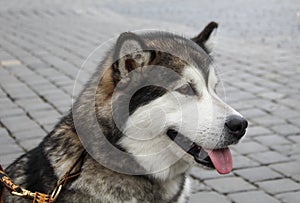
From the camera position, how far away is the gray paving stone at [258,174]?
5.00 metres

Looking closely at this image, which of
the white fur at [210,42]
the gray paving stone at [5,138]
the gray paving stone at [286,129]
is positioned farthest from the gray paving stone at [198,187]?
the gray paving stone at [5,138]

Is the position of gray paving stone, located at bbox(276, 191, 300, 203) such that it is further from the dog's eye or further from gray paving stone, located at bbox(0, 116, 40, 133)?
gray paving stone, located at bbox(0, 116, 40, 133)

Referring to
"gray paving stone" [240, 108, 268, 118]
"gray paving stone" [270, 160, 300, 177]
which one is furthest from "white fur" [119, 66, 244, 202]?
"gray paving stone" [240, 108, 268, 118]

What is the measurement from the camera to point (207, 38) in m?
3.93

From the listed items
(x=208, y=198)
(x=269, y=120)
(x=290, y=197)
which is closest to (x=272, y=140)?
(x=269, y=120)

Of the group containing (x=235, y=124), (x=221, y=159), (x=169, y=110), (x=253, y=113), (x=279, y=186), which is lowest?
(x=253, y=113)

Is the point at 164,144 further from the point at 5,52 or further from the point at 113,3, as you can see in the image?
the point at 113,3

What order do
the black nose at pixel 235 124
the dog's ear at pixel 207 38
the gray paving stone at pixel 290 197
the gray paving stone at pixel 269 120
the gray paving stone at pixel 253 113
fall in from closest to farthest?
the black nose at pixel 235 124, the dog's ear at pixel 207 38, the gray paving stone at pixel 290 197, the gray paving stone at pixel 269 120, the gray paving stone at pixel 253 113

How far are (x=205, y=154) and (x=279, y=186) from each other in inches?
60.3

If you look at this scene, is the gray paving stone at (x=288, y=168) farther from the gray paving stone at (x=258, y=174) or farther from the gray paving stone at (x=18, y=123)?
the gray paving stone at (x=18, y=123)

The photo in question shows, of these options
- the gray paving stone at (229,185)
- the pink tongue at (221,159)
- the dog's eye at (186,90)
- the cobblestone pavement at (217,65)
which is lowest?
the cobblestone pavement at (217,65)

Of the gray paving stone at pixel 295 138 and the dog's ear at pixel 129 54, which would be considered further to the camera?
the gray paving stone at pixel 295 138

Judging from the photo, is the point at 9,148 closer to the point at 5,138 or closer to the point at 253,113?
the point at 5,138

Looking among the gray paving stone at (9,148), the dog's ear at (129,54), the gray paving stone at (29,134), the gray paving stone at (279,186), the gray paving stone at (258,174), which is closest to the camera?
the dog's ear at (129,54)
